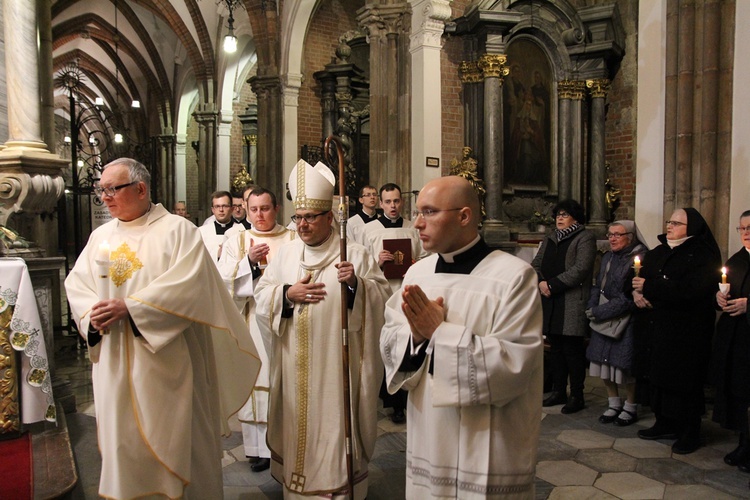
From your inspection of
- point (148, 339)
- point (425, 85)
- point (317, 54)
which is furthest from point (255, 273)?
point (317, 54)

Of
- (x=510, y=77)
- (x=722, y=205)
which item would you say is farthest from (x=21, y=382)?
(x=510, y=77)

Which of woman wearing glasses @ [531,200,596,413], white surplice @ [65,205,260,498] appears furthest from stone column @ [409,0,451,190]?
white surplice @ [65,205,260,498]

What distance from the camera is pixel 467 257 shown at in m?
2.32

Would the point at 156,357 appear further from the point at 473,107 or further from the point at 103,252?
the point at 473,107

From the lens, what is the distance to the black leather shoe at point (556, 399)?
5.52 metres

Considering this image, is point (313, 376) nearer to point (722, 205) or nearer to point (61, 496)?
point (61, 496)

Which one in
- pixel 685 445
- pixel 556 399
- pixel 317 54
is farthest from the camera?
pixel 317 54

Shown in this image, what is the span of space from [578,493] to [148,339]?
2.71 metres

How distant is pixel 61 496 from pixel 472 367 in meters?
2.55

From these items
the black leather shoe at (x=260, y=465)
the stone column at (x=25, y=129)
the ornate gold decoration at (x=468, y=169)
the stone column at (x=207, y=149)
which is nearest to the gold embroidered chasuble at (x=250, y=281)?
the black leather shoe at (x=260, y=465)

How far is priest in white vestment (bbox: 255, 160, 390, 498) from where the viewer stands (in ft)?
10.8

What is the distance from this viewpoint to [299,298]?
3.32 m

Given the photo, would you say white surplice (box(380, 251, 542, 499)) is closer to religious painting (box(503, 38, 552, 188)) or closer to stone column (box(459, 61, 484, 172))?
stone column (box(459, 61, 484, 172))

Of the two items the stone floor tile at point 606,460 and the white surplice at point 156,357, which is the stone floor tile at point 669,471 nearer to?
the stone floor tile at point 606,460
